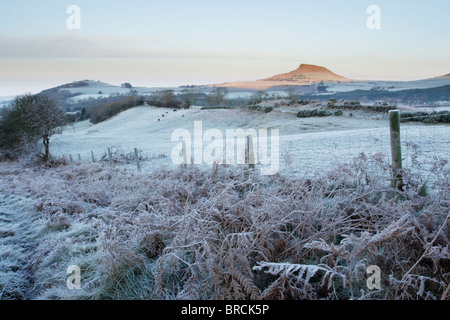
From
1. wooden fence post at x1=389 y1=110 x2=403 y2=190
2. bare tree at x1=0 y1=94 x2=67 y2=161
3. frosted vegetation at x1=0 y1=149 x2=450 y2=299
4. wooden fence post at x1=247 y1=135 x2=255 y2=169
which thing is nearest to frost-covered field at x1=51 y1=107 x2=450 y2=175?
wooden fence post at x1=389 y1=110 x2=403 y2=190

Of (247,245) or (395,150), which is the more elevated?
(395,150)

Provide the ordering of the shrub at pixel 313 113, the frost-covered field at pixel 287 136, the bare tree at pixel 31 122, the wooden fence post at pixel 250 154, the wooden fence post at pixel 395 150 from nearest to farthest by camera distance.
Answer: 1. the wooden fence post at pixel 395 150
2. the wooden fence post at pixel 250 154
3. the frost-covered field at pixel 287 136
4. the bare tree at pixel 31 122
5. the shrub at pixel 313 113

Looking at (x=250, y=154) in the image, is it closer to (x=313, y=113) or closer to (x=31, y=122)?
(x=31, y=122)

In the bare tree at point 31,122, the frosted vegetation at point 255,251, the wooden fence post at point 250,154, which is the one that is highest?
the bare tree at point 31,122

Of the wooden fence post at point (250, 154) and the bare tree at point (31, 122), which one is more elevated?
the bare tree at point (31, 122)

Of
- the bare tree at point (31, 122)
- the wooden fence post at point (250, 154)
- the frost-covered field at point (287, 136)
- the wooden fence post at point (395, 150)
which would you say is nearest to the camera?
the wooden fence post at point (395, 150)

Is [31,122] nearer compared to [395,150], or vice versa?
[395,150]

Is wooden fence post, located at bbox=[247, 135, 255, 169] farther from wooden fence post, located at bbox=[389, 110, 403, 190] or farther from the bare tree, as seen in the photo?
the bare tree

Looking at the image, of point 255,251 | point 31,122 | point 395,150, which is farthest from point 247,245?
point 31,122

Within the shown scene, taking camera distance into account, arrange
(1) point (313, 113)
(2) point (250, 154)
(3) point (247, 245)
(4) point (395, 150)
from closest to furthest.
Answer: (3) point (247, 245)
(4) point (395, 150)
(2) point (250, 154)
(1) point (313, 113)

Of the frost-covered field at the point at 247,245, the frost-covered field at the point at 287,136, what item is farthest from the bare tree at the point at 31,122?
the frost-covered field at the point at 247,245

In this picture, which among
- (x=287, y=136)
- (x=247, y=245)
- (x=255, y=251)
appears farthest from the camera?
(x=287, y=136)

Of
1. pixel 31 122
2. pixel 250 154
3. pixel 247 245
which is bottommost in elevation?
pixel 247 245

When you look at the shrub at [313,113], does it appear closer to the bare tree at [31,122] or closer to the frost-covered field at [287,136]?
the frost-covered field at [287,136]
